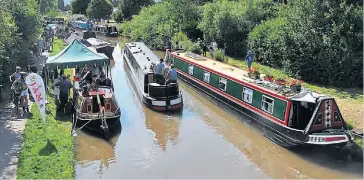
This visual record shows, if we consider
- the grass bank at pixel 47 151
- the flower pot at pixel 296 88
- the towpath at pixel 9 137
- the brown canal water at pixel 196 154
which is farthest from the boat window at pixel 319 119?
the towpath at pixel 9 137

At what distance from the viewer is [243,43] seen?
26.4 meters

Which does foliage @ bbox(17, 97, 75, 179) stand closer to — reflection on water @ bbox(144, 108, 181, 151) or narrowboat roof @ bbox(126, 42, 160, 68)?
reflection on water @ bbox(144, 108, 181, 151)

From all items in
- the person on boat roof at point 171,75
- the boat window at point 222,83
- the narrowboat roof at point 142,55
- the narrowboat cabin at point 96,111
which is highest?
the narrowboat roof at point 142,55

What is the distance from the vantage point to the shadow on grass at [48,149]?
36.2 ft

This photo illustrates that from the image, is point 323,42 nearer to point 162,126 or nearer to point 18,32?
point 162,126

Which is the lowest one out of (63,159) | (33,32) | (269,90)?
(63,159)

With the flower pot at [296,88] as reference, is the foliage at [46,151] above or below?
below

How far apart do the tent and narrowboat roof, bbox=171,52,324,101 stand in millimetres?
4884

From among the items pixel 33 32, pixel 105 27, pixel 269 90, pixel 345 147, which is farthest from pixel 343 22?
pixel 105 27

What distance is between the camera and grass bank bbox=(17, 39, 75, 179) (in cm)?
998

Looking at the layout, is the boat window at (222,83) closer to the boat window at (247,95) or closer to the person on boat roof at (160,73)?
the boat window at (247,95)

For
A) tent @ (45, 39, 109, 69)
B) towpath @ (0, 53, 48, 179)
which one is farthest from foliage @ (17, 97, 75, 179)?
tent @ (45, 39, 109, 69)

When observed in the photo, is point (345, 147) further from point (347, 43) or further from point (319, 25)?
point (319, 25)

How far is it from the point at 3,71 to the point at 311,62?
43.6 feet
